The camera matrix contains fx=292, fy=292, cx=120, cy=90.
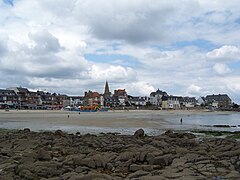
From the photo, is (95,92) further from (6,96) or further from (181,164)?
(181,164)

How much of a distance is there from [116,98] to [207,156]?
143m

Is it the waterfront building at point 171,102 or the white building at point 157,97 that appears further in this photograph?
the white building at point 157,97

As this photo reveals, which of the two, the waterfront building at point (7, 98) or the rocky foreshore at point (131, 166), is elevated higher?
the waterfront building at point (7, 98)

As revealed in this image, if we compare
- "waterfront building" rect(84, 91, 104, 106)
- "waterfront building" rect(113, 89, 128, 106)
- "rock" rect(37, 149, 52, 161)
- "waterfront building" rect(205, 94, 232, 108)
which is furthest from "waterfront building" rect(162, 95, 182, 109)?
"rock" rect(37, 149, 52, 161)

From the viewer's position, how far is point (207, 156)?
10.8 metres

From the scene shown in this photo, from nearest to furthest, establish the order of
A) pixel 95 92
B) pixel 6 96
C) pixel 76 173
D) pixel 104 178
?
pixel 104 178 < pixel 76 173 < pixel 6 96 < pixel 95 92

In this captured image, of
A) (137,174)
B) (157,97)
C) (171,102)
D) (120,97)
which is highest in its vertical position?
(157,97)

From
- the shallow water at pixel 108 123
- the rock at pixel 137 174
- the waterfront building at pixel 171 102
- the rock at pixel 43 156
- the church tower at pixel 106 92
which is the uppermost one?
the church tower at pixel 106 92

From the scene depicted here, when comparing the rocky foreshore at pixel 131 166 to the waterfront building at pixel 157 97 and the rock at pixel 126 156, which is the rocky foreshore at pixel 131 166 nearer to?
the rock at pixel 126 156

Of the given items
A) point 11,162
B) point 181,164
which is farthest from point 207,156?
point 11,162

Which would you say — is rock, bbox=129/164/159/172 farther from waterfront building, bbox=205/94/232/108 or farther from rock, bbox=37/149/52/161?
waterfront building, bbox=205/94/232/108

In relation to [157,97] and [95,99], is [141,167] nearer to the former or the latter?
[95,99]

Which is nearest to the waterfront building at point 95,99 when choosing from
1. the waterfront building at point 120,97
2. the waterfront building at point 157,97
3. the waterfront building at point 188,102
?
the waterfront building at point 120,97

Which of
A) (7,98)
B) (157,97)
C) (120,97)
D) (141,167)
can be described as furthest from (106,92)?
(141,167)
